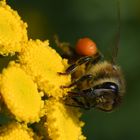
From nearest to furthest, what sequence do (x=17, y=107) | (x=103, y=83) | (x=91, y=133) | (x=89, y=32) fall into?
(x=17, y=107)
(x=103, y=83)
(x=91, y=133)
(x=89, y=32)

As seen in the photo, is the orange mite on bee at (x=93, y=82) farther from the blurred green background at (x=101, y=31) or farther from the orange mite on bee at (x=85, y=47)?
the blurred green background at (x=101, y=31)

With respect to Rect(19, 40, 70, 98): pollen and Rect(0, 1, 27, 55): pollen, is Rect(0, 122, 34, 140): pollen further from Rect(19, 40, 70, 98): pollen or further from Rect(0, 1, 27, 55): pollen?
Rect(0, 1, 27, 55): pollen

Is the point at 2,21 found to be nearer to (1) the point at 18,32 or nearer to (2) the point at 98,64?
(1) the point at 18,32

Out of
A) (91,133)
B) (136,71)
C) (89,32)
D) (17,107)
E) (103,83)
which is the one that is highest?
(89,32)

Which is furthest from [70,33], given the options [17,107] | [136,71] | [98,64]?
[17,107]

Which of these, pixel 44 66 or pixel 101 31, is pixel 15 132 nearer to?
pixel 44 66

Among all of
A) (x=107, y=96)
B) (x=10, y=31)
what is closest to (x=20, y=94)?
(x=10, y=31)

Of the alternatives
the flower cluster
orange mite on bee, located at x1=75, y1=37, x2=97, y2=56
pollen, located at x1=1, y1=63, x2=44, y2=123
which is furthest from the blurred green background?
pollen, located at x1=1, y1=63, x2=44, y2=123
